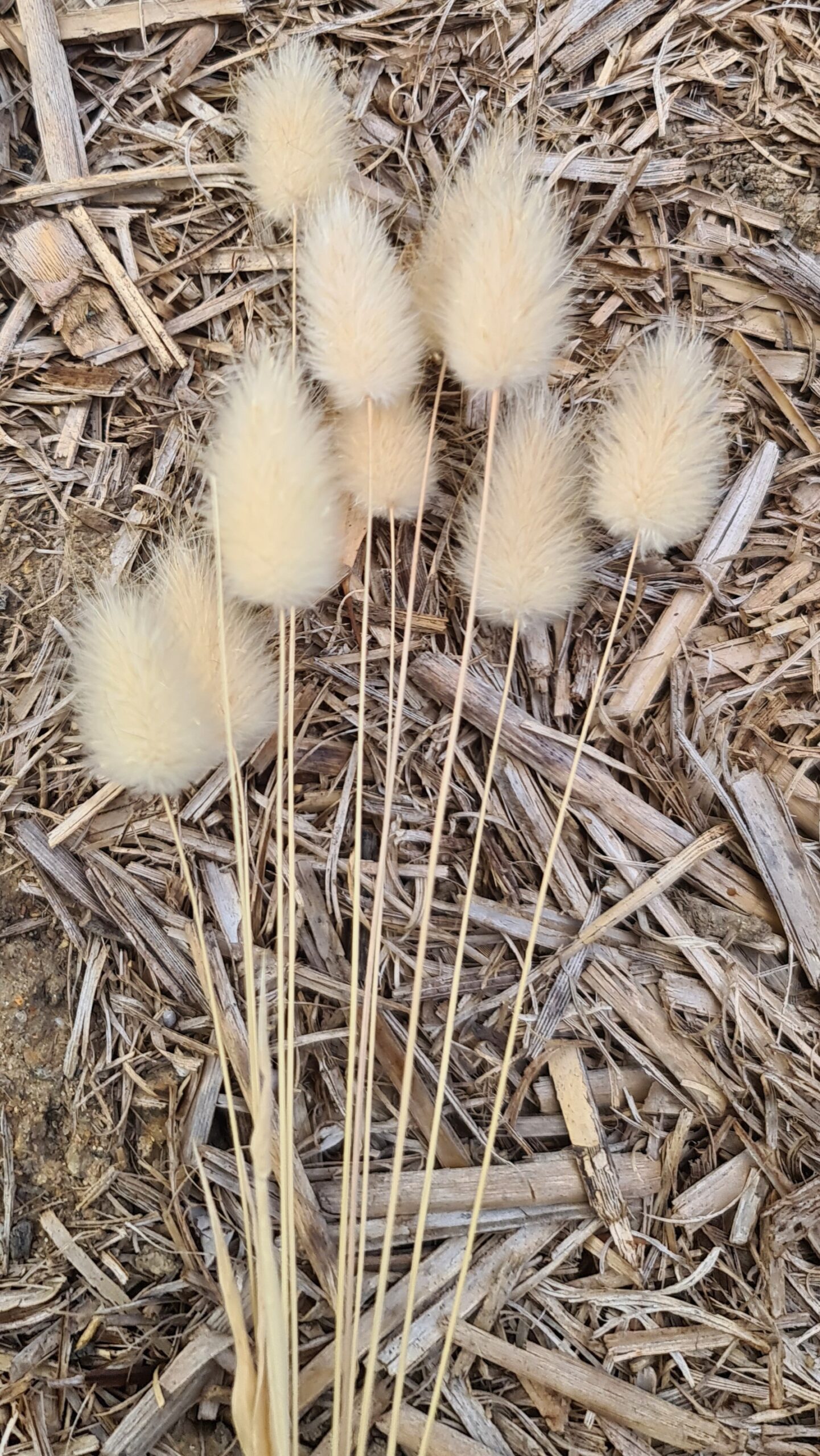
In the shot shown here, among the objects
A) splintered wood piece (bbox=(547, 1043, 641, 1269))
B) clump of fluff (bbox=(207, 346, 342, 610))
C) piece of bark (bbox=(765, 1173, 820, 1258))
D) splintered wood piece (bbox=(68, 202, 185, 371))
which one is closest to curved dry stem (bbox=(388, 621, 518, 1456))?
splintered wood piece (bbox=(547, 1043, 641, 1269))

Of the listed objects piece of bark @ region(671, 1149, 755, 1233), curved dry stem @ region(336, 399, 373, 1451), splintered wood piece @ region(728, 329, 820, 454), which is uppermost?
splintered wood piece @ region(728, 329, 820, 454)

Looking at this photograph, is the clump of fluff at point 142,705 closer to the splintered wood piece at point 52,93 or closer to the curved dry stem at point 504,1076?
the curved dry stem at point 504,1076

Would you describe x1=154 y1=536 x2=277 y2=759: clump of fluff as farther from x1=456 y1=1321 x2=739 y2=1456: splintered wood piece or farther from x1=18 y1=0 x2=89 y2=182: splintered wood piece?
x1=456 y1=1321 x2=739 y2=1456: splintered wood piece

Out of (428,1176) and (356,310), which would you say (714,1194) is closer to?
(428,1176)

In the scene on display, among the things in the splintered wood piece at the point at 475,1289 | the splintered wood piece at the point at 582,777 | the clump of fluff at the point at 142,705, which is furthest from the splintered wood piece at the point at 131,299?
the splintered wood piece at the point at 475,1289

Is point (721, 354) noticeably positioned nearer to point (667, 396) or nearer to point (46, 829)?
point (667, 396)

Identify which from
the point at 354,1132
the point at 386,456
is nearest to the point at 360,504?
the point at 386,456

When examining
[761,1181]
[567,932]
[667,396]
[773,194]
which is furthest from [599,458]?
[761,1181]
